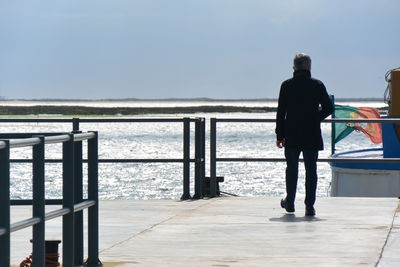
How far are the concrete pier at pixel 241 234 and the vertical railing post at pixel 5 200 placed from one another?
2.50m

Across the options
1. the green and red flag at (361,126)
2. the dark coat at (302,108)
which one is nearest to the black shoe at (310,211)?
the dark coat at (302,108)

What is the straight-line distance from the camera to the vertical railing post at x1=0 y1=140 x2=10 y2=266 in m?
6.28

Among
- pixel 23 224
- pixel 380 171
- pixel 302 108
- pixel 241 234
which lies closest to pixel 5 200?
pixel 23 224

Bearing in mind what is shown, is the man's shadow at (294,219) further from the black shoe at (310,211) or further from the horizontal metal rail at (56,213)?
the horizontal metal rail at (56,213)

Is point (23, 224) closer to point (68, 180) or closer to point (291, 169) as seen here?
point (68, 180)

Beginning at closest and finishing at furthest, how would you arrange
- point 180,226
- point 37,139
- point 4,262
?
point 4,262 < point 37,139 < point 180,226

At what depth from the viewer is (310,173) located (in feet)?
40.4

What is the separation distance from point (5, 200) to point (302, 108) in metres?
6.33

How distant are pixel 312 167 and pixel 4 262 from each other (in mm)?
6384

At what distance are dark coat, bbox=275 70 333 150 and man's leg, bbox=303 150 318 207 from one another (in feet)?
0.28

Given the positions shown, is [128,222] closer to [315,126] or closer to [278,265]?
[315,126]

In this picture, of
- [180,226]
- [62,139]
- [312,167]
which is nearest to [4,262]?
[62,139]

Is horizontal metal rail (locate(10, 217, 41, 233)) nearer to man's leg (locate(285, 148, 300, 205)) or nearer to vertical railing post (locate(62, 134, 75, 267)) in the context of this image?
vertical railing post (locate(62, 134, 75, 267))

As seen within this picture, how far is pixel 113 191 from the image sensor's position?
51406 millimetres
